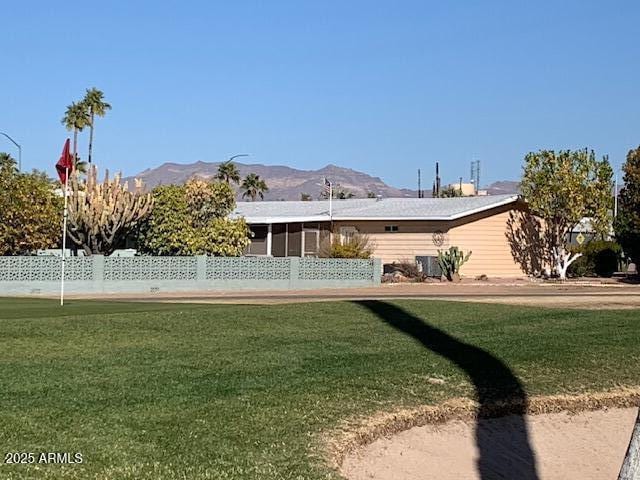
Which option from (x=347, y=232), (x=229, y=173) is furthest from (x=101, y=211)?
(x=229, y=173)

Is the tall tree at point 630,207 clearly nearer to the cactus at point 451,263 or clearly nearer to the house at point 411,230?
the house at point 411,230

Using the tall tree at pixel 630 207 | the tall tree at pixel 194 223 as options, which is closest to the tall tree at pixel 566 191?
the tall tree at pixel 630 207

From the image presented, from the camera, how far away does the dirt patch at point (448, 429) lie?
8852 millimetres

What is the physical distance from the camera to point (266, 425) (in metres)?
8.71

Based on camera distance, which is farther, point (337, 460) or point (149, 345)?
point (149, 345)

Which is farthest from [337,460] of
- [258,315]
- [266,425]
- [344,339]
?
[258,315]

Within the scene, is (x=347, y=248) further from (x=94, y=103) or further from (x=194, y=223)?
(x=94, y=103)

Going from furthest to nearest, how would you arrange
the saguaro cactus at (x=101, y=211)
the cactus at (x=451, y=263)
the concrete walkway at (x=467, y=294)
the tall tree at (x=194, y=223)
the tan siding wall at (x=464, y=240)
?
the tan siding wall at (x=464, y=240)
the cactus at (x=451, y=263)
the tall tree at (x=194, y=223)
the saguaro cactus at (x=101, y=211)
the concrete walkway at (x=467, y=294)

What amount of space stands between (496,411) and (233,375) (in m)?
3.19

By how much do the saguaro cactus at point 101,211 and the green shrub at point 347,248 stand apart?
769 cm

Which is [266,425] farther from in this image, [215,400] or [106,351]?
[106,351]

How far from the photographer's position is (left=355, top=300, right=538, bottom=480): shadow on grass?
9.83 meters

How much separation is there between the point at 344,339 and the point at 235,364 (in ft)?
11.6

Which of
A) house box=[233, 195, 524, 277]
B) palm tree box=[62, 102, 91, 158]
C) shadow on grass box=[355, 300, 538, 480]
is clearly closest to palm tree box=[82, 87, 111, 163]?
palm tree box=[62, 102, 91, 158]
